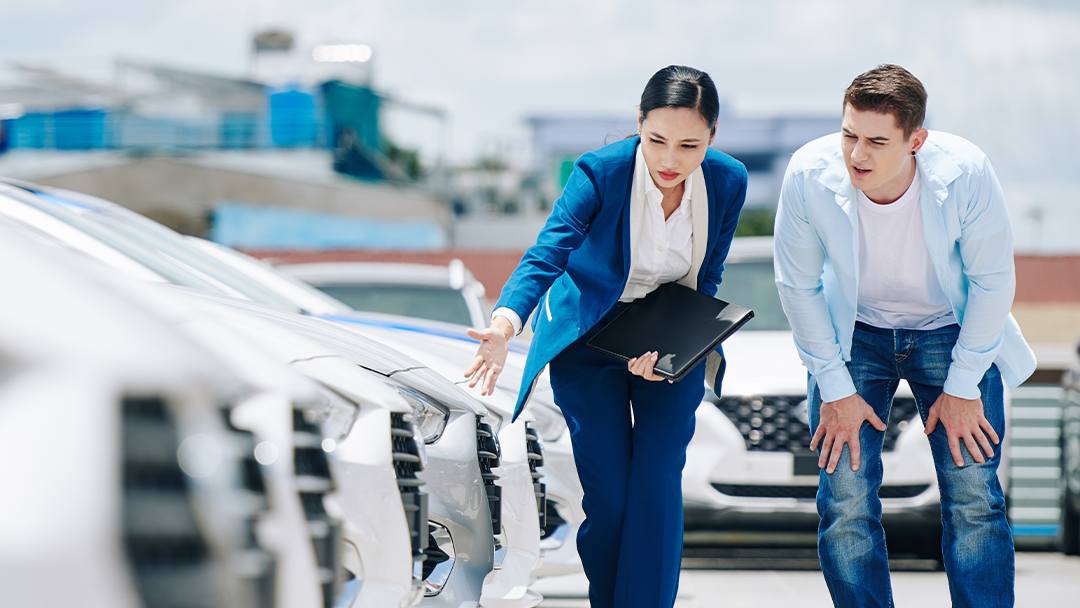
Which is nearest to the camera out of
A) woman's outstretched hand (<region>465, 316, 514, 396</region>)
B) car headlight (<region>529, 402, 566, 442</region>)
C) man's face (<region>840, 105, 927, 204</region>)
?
woman's outstretched hand (<region>465, 316, 514, 396</region>)

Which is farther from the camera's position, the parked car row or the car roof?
the car roof

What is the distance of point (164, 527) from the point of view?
1151mm

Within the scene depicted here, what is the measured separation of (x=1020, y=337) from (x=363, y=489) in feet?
6.21

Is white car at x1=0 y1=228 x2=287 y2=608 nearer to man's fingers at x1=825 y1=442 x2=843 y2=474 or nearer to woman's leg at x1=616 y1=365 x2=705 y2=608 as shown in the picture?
woman's leg at x1=616 y1=365 x2=705 y2=608

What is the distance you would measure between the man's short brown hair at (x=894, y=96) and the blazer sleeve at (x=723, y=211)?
0.42 m

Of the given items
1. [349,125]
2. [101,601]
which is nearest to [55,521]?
[101,601]

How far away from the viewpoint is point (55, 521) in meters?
1.08

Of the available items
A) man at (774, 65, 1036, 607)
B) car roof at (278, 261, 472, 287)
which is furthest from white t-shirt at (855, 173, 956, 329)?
car roof at (278, 261, 472, 287)

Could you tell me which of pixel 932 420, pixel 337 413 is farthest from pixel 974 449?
pixel 337 413

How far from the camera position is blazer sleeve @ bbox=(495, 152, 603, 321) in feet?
8.70

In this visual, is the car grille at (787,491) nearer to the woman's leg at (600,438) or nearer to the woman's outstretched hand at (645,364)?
the woman's leg at (600,438)

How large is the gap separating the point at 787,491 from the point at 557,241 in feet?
8.25

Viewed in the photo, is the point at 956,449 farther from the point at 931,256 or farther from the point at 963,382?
the point at 931,256

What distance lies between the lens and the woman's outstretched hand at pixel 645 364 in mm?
2754
